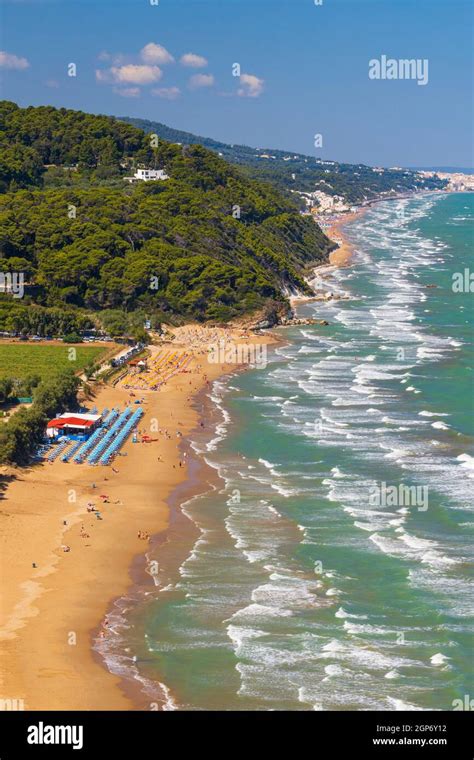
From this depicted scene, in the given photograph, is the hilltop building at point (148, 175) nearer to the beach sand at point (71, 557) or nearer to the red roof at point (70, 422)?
the beach sand at point (71, 557)

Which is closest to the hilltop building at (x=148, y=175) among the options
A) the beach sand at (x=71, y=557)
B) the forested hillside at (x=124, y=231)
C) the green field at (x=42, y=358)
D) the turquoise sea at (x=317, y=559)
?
the forested hillside at (x=124, y=231)

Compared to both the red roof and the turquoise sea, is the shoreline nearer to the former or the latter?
the turquoise sea

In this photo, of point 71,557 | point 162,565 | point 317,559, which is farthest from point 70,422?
point 317,559

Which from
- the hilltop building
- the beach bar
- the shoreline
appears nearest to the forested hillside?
the hilltop building

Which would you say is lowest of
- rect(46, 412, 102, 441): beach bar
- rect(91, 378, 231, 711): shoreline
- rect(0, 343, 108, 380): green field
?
rect(91, 378, 231, 711): shoreline

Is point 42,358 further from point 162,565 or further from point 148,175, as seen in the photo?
point 148,175
